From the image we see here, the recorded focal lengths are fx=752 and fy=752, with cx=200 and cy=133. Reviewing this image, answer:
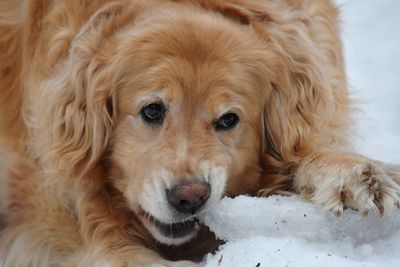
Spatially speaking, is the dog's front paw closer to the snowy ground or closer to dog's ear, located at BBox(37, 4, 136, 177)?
the snowy ground

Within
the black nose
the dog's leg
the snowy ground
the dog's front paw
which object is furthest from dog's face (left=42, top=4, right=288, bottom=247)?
the dog's front paw

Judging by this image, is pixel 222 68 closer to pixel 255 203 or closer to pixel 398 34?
pixel 255 203

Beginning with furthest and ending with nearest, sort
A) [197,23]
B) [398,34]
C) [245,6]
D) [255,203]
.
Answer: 1. [398,34]
2. [245,6]
3. [197,23]
4. [255,203]

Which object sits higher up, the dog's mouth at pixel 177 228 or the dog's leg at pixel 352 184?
the dog's leg at pixel 352 184

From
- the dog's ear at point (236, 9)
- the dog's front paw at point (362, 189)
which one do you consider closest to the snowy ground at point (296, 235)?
the dog's front paw at point (362, 189)

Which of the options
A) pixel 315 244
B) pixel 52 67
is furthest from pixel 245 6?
pixel 315 244

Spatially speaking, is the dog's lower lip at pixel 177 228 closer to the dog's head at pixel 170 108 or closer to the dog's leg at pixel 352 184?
the dog's head at pixel 170 108

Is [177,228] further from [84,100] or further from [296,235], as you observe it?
[84,100]
